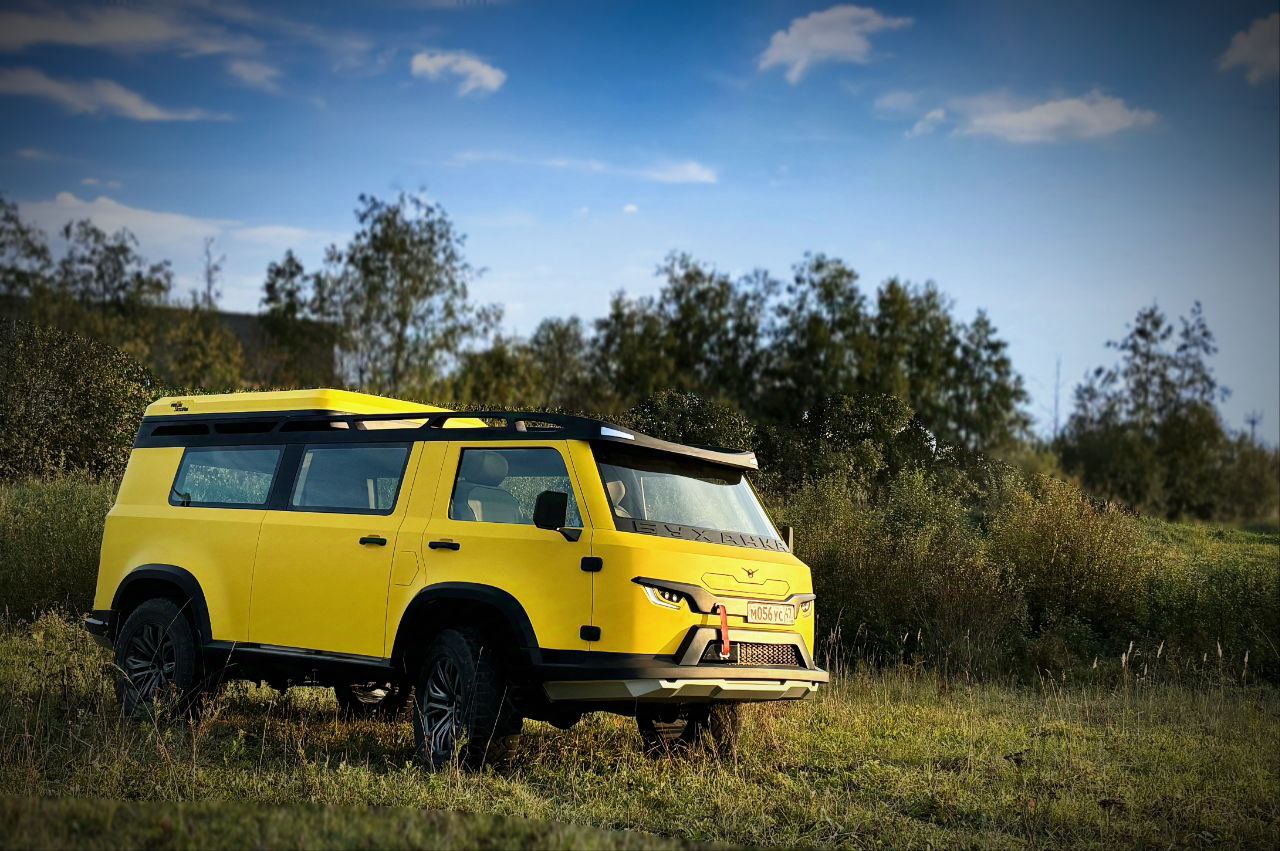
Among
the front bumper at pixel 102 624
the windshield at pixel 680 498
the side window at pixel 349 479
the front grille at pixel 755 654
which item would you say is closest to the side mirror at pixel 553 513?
the windshield at pixel 680 498

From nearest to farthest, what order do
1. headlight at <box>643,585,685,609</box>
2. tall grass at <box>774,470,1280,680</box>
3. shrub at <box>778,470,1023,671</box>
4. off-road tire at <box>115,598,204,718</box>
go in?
headlight at <box>643,585,685,609</box> < off-road tire at <box>115,598,204,718</box> < shrub at <box>778,470,1023,671</box> < tall grass at <box>774,470,1280,680</box>

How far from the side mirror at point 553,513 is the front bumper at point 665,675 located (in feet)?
2.40

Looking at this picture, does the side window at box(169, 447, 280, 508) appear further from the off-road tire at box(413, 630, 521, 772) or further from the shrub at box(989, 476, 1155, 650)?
the shrub at box(989, 476, 1155, 650)

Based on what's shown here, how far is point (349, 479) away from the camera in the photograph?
355 inches

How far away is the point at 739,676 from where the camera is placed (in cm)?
782

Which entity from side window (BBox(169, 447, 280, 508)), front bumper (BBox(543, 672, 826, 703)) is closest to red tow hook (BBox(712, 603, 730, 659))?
front bumper (BBox(543, 672, 826, 703))

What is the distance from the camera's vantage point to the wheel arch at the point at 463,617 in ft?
25.5

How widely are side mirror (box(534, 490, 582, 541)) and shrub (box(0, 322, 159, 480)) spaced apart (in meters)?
17.8

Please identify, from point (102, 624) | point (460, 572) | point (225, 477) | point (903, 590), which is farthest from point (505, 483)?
point (903, 590)

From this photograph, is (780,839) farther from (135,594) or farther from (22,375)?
(22,375)

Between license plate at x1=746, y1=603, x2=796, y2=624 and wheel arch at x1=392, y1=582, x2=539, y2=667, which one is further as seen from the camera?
license plate at x1=746, y1=603, x2=796, y2=624

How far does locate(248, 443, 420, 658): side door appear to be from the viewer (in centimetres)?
852

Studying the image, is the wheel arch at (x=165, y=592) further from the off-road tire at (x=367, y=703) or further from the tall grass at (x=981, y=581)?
the tall grass at (x=981, y=581)

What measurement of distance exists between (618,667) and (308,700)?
5359 millimetres
